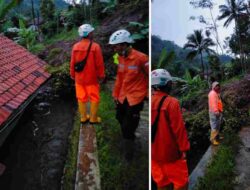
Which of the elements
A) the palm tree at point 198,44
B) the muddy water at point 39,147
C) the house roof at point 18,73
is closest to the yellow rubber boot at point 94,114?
the muddy water at point 39,147

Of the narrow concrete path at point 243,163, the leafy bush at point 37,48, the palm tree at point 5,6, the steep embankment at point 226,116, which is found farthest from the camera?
the leafy bush at point 37,48

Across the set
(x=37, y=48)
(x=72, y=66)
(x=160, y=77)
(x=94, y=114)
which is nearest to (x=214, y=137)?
(x=160, y=77)

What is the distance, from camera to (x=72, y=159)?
2273 mm

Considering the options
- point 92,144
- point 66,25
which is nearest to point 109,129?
point 92,144

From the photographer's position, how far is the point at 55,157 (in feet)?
7.44

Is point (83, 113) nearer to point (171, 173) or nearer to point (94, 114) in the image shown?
point (94, 114)

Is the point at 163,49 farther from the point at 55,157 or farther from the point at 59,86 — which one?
the point at 55,157

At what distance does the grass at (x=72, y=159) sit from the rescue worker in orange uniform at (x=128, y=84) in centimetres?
25

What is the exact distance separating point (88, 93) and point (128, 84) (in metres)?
0.24

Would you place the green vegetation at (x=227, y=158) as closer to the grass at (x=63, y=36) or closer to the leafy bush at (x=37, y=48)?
the grass at (x=63, y=36)

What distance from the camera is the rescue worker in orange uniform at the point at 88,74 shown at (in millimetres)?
2371

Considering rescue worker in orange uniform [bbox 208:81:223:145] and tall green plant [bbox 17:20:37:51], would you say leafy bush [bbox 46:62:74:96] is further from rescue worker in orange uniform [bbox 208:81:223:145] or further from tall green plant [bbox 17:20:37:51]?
rescue worker in orange uniform [bbox 208:81:223:145]

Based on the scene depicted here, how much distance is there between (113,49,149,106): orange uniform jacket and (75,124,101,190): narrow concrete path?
27cm

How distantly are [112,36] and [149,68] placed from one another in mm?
306
